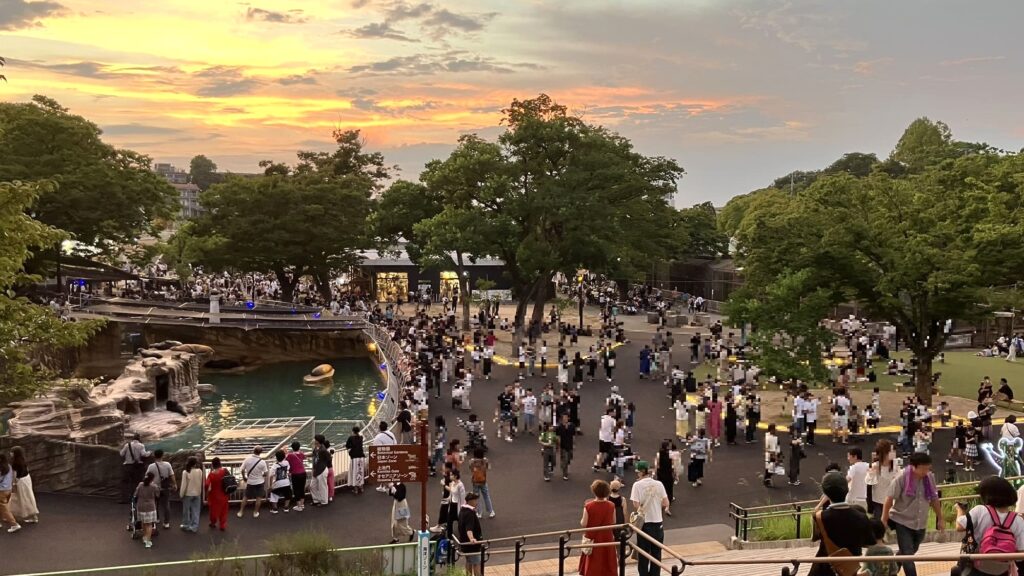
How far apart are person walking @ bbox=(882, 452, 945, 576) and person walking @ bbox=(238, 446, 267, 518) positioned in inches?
448

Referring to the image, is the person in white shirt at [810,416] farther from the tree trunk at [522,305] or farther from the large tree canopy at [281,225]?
the large tree canopy at [281,225]

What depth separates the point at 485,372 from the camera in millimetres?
30750

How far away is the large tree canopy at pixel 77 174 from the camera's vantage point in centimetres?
3925

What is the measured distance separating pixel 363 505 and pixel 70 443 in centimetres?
650

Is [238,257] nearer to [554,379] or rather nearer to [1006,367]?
[554,379]

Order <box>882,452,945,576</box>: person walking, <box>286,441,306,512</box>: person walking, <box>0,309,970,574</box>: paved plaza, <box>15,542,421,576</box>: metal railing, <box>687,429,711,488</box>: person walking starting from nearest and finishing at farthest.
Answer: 1. <box>882,452,945,576</box>: person walking
2. <box>15,542,421,576</box>: metal railing
3. <box>0,309,970,574</box>: paved plaza
4. <box>286,441,306,512</box>: person walking
5. <box>687,429,711,488</box>: person walking

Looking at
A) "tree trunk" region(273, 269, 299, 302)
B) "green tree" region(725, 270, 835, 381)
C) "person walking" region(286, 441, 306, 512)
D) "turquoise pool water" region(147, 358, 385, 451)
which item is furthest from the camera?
"tree trunk" region(273, 269, 299, 302)

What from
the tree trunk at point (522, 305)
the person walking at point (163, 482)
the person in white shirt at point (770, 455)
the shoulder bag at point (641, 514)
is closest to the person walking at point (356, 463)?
the person walking at point (163, 482)

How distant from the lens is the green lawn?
28141 millimetres

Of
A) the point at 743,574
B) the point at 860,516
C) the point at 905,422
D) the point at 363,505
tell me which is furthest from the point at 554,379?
the point at 860,516

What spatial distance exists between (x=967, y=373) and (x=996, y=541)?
93.2 feet

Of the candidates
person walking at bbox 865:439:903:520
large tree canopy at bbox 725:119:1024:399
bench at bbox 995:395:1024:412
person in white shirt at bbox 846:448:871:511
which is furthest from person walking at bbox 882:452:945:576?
bench at bbox 995:395:1024:412

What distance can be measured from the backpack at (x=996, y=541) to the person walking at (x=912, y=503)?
1.77 m

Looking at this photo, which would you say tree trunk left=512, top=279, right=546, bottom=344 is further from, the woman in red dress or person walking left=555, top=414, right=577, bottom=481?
the woman in red dress
